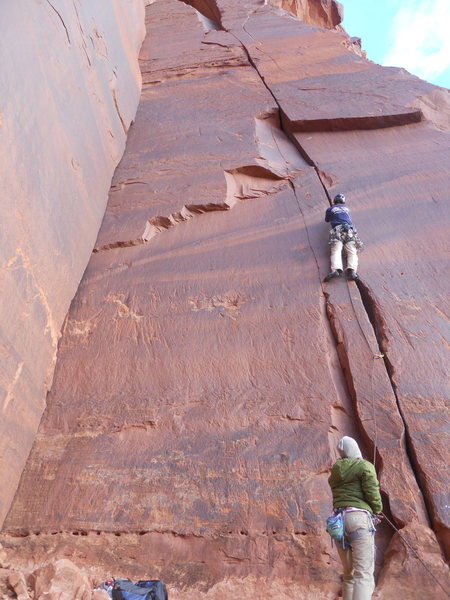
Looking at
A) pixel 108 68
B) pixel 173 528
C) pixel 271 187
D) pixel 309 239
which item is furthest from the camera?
pixel 108 68

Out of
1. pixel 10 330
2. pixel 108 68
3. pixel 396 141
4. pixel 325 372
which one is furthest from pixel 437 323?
pixel 108 68

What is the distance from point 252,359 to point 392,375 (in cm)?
146

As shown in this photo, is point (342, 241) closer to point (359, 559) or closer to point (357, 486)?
point (357, 486)

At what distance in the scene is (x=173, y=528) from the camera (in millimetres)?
4777

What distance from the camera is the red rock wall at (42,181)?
562 cm

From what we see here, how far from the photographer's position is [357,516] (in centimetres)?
385

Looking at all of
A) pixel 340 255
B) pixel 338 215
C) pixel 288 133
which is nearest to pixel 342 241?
pixel 340 255

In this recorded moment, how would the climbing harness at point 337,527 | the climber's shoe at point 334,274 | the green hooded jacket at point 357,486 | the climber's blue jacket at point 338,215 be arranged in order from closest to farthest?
the climbing harness at point 337,527 < the green hooded jacket at point 357,486 < the climber's shoe at point 334,274 < the climber's blue jacket at point 338,215

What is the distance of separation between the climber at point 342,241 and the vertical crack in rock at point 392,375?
249 mm

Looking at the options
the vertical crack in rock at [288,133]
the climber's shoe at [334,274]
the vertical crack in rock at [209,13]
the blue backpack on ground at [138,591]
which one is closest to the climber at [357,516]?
the blue backpack on ground at [138,591]

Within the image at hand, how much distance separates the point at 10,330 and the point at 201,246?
280 cm

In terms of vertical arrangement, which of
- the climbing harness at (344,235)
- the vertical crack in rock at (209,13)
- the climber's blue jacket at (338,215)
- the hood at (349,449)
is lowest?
the hood at (349,449)

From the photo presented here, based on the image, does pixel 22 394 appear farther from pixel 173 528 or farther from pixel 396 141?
pixel 396 141

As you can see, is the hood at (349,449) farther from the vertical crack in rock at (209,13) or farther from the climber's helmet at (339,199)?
the vertical crack in rock at (209,13)
